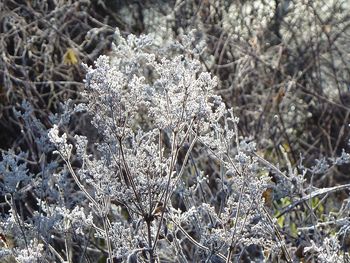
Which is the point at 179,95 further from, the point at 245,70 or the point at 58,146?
the point at 245,70

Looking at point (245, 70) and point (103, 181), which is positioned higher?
point (103, 181)

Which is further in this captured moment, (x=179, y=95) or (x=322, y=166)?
(x=322, y=166)

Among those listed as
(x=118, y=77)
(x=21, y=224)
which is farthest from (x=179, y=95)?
(x=21, y=224)

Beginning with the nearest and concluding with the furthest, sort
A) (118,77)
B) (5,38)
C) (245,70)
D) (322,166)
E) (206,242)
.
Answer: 1. (118,77)
2. (206,242)
3. (322,166)
4. (245,70)
5. (5,38)

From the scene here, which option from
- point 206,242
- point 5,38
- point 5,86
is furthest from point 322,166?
point 5,38

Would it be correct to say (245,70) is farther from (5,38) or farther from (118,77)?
(118,77)

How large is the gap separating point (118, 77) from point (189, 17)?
481cm

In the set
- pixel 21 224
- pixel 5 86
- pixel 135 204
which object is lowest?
pixel 5 86

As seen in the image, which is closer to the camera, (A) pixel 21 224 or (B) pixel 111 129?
(B) pixel 111 129

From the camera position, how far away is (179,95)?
102 inches

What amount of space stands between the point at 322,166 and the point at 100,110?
95 cm

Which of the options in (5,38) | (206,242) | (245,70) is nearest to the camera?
(206,242)

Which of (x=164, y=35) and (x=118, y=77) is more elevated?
(x=118, y=77)

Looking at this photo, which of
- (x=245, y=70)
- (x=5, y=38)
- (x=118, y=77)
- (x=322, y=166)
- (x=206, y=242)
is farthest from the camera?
(x=5, y=38)
